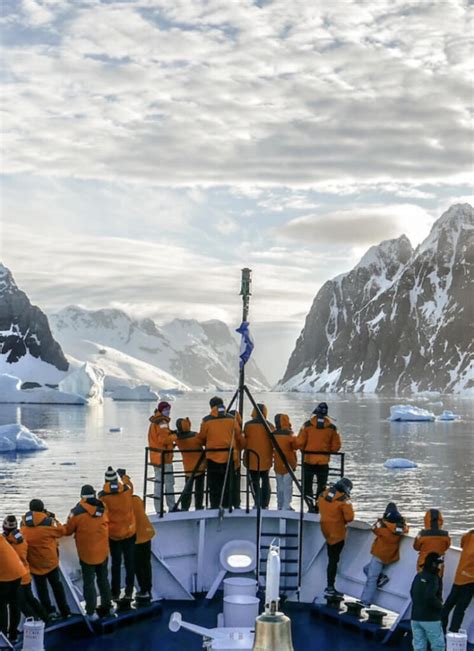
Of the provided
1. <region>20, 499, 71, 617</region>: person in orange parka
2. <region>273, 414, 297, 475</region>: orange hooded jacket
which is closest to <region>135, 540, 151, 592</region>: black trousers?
<region>20, 499, 71, 617</region>: person in orange parka

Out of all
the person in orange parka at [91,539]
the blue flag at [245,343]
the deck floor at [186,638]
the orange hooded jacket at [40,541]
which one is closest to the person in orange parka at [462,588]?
the deck floor at [186,638]

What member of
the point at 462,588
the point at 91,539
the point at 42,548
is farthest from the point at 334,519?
the point at 42,548

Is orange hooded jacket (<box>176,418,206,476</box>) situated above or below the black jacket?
above

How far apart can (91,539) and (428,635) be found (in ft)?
14.9

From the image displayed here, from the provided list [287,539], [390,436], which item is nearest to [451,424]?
[390,436]

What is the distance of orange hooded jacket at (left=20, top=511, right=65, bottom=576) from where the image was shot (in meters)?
11.9

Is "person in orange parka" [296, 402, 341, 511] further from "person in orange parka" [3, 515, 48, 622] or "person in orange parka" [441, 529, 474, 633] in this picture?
"person in orange parka" [3, 515, 48, 622]

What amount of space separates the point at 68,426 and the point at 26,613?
89794mm

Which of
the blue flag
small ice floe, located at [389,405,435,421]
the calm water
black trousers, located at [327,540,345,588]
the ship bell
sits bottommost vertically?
the calm water

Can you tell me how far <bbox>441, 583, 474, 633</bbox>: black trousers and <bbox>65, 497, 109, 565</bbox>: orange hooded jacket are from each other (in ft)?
15.0

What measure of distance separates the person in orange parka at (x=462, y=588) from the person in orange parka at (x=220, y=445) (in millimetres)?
4074

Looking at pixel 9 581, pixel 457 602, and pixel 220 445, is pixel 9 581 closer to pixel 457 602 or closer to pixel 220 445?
pixel 220 445

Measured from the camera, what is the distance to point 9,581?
36.3 ft

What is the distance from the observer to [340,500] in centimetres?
1341
